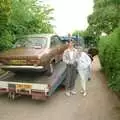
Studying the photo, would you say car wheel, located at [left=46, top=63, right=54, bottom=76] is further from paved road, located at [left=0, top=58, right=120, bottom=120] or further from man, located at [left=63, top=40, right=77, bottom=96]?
paved road, located at [left=0, top=58, right=120, bottom=120]

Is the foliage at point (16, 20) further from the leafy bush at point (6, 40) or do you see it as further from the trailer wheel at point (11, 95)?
the trailer wheel at point (11, 95)

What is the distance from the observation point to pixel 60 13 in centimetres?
3753

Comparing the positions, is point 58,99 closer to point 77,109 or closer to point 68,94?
point 68,94

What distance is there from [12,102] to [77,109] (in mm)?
2191

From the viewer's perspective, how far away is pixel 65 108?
8.59m

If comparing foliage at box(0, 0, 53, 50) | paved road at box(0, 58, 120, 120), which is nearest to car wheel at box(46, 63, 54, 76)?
paved road at box(0, 58, 120, 120)

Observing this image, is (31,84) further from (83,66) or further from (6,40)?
(6,40)

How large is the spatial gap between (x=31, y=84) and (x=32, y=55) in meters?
1.06

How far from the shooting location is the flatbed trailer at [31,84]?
8.66 metres

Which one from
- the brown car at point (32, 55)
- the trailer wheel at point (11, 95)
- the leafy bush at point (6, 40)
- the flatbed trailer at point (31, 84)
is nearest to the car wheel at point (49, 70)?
the brown car at point (32, 55)

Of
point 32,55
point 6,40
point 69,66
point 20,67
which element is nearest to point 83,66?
point 69,66

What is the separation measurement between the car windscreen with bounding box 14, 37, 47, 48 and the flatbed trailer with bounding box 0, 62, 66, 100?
111 centimetres

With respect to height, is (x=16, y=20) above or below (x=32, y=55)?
above

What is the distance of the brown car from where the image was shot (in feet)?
30.6
